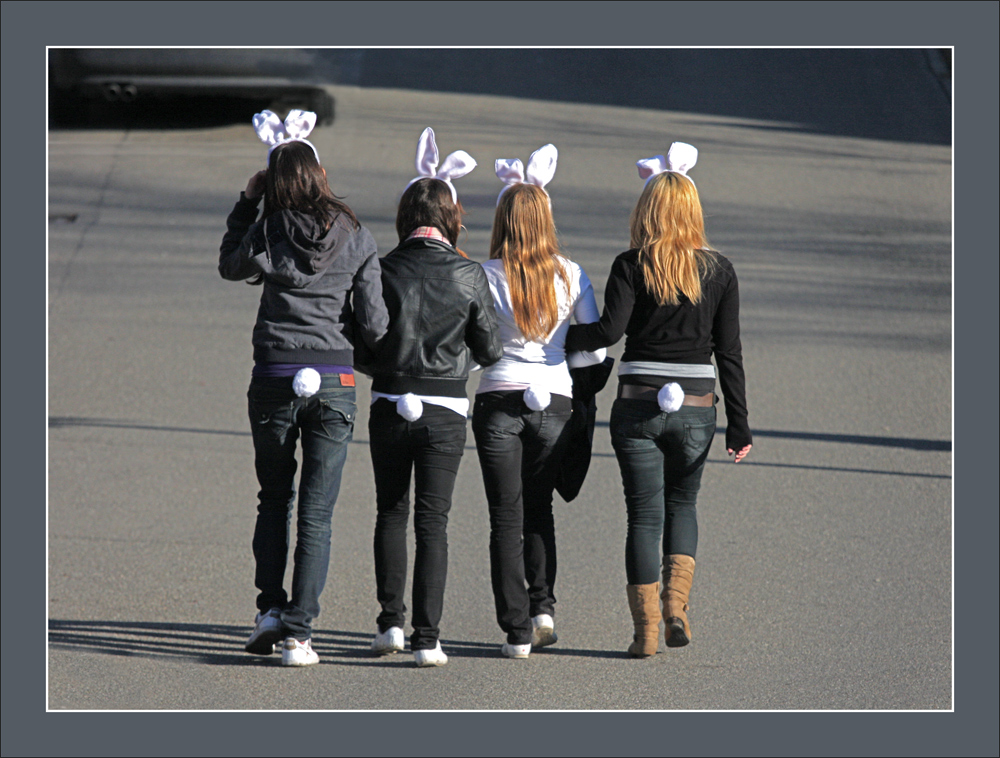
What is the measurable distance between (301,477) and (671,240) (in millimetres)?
1567

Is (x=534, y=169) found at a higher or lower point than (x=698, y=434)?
higher

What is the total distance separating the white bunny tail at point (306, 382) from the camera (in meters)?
3.92

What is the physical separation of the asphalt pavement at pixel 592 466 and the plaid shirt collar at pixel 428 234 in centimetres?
156

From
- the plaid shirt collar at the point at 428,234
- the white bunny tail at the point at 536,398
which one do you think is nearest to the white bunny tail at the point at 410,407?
the white bunny tail at the point at 536,398

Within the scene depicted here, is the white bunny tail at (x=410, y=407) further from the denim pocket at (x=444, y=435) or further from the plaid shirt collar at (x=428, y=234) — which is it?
the plaid shirt collar at (x=428, y=234)

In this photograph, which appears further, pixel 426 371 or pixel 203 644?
pixel 203 644

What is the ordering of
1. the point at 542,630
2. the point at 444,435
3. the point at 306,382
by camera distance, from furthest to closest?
the point at 542,630 → the point at 444,435 → the point at 306,382

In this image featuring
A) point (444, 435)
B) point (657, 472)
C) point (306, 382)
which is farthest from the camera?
point (657, 472)

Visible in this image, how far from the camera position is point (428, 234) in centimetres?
406

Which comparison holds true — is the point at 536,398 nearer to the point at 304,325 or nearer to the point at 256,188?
the point at 304,325

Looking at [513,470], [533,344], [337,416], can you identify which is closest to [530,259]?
[533,344]

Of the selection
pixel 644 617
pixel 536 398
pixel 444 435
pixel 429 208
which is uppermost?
pixel 429 208

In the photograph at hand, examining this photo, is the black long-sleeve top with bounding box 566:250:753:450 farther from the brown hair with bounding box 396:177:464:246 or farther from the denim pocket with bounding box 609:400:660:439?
the brown hair with bounding box 396:177:464:246

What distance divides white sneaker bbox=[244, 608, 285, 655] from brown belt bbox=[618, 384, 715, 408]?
1.50m
